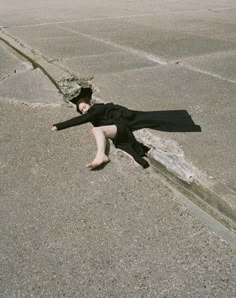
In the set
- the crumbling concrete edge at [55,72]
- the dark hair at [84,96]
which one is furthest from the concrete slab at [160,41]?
the dark hair at [84,96]

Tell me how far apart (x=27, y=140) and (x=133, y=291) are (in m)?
2.39

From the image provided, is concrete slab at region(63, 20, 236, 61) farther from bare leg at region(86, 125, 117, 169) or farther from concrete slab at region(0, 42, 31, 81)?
bare leg at region(86, 125, 117, 169)

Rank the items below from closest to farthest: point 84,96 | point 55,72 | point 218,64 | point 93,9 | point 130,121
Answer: point 130,121 → point 84,96 → point 55,72 → point 218,64 → point 93,9

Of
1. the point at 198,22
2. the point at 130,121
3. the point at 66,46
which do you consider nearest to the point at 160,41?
the point at 66,46

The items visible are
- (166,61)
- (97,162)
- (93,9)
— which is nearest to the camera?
(97,162)

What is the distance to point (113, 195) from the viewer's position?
3318 mm

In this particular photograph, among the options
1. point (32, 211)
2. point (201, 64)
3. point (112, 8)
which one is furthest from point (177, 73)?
point (112, 8)

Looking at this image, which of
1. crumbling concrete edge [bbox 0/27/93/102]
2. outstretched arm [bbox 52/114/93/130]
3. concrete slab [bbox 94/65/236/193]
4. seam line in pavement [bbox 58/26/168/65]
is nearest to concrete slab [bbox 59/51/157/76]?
seam line in pavement [bbox 58/26/168/65]

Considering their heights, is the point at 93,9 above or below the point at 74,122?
below

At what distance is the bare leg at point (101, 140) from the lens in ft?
12.1

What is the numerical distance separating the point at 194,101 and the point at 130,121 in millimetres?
1034

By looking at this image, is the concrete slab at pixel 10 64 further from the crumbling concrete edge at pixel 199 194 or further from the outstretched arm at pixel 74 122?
the crumbling concrete edge at pixel 199 194

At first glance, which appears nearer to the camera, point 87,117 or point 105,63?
point 87,117

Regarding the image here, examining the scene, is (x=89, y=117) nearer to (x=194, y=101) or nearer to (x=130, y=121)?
(x=130, y=121)
